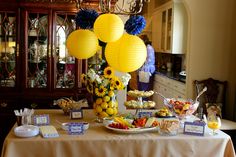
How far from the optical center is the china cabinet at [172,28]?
17.9 ft

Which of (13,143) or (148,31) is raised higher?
(148,31)

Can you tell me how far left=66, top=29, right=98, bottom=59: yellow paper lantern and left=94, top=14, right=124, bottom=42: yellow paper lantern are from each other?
0.17m

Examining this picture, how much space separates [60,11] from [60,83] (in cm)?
92

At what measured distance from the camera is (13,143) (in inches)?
82.7

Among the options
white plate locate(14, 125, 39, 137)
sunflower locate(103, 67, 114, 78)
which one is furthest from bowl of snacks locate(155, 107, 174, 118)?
white plate locate(14, 125, 39, 137)

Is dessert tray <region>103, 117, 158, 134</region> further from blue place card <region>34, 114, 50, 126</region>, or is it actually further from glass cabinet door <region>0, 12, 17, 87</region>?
glass cabinet door <region>0, 12, 17, 87</region>

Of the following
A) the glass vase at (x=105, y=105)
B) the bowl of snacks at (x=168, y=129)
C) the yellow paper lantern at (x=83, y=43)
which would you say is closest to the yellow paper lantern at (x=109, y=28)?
the yellow paper lantern at (x=83, y=43)

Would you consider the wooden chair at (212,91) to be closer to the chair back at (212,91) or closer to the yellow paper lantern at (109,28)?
the chair back at (212,91)

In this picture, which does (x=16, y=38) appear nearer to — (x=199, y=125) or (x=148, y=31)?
(x=199, y=125)

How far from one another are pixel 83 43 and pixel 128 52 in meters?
0.42

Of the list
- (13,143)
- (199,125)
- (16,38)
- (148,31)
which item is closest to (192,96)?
(199,125)

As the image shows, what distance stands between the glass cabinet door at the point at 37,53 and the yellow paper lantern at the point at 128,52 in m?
1.82

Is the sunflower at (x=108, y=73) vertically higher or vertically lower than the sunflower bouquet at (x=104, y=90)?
higher

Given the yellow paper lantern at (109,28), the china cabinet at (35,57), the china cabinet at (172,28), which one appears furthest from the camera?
the china cabinet at (172,28)
